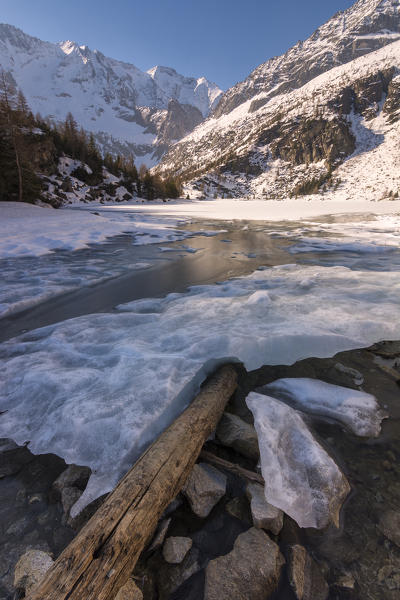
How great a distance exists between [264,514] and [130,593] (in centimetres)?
77

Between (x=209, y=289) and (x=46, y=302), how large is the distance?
3.27m

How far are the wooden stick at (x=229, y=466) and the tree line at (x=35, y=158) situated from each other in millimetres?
27491

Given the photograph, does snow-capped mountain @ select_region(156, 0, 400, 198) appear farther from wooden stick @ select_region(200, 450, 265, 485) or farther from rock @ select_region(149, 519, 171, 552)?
rock @ select_region(149, 519, 171, 552)

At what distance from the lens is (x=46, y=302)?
5086mm

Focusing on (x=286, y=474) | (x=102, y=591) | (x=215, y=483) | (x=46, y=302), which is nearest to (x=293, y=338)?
(x=286, y=474)

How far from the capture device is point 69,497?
1638 mm

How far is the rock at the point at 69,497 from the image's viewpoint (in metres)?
1.59

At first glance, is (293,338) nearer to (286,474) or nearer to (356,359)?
(356,359)

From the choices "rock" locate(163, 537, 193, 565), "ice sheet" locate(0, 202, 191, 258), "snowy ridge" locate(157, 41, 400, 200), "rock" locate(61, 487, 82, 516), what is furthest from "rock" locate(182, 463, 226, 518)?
"snowy ridge" locate(157, 41, 400, 200)

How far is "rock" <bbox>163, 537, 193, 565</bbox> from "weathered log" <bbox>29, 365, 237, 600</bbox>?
0.47 ft

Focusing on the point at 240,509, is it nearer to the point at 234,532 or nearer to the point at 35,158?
the point at 234,532

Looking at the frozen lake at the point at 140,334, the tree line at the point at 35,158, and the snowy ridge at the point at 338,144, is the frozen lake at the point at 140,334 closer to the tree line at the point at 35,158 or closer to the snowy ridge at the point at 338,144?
the tree line at the point at 35,158

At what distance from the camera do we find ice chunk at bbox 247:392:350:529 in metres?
1.57

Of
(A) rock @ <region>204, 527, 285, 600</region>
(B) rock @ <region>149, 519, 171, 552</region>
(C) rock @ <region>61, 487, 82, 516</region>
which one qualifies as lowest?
(A) rock @ <region>204, 527, 285, 600</region>
